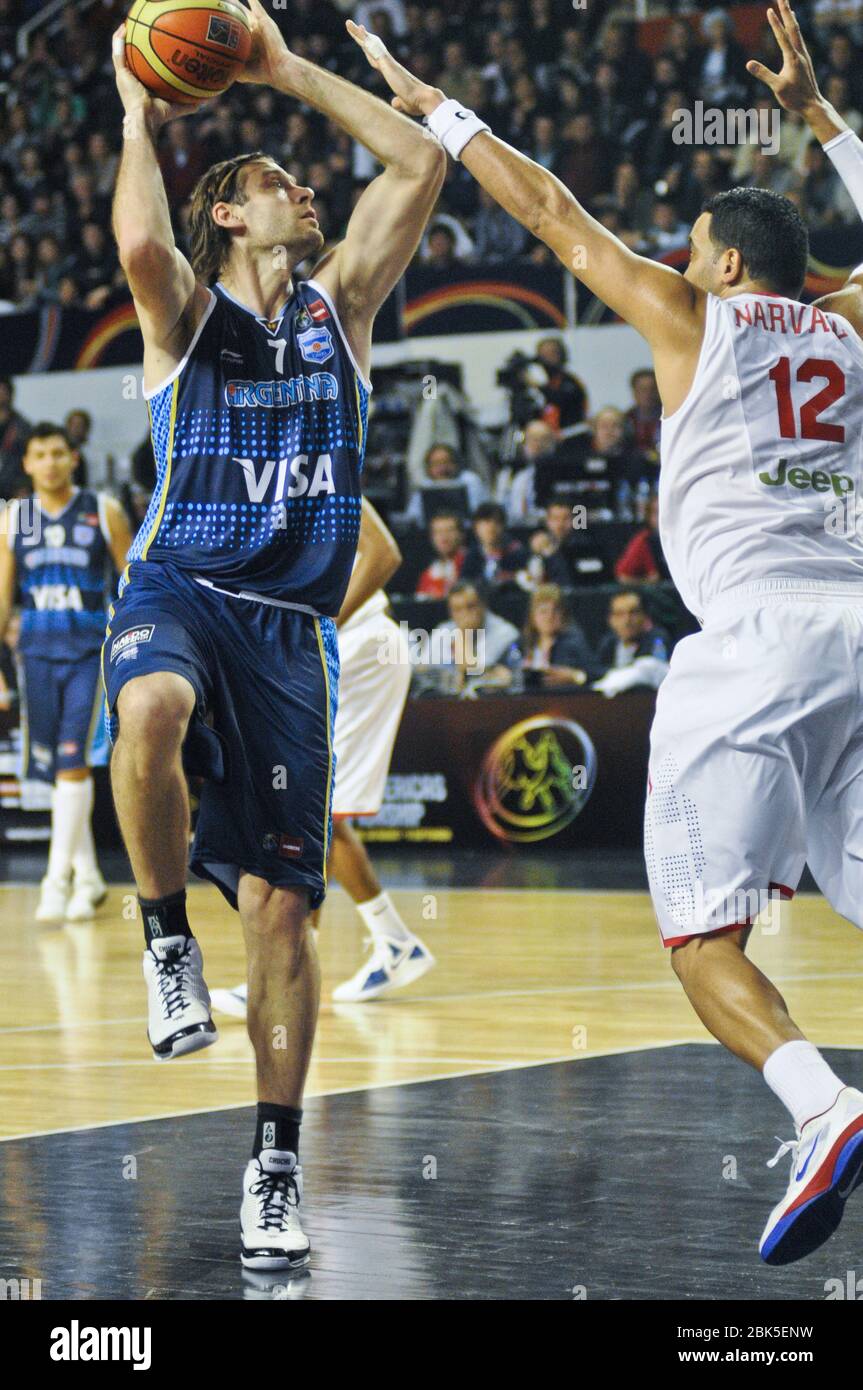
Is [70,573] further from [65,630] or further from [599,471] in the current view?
[599,471]

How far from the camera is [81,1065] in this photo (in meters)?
6.27

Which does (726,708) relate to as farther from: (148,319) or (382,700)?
(382,700)

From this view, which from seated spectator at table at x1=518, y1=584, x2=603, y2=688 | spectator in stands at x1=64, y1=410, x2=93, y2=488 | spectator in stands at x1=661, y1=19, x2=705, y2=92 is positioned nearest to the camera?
seated spectator at table at x1=518, y1=584, x2=603, y2=688

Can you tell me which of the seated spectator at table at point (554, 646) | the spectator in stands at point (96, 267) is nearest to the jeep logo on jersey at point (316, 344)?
the seated spectator at table at point (554, 646)

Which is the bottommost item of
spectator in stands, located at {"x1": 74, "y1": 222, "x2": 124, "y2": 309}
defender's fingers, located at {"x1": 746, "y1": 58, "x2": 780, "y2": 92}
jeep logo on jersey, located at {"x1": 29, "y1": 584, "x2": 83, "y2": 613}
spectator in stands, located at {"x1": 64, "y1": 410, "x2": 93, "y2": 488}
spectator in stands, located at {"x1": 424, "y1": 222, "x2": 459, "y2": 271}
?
jeep logo on jersey, located at {"x1": 29, "y1": 584, "x2": 83, "y2": 613}

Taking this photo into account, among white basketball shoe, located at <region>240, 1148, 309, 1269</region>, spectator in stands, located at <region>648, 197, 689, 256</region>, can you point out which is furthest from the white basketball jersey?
spectator in stands, located at <region>648, 197, 689, 256</region>

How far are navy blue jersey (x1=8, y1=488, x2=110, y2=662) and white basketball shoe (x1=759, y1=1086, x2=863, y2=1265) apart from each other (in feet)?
26.1

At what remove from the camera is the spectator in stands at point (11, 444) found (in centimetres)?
1678

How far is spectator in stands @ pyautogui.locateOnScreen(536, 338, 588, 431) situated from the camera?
15.1 metres

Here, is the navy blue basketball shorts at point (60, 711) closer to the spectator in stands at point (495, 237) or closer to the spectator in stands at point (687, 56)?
the spectator in stands at point (495, 237)

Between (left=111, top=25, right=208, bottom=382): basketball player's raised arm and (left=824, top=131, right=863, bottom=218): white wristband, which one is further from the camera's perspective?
(left=824, top=131, right=863, bottom=218): white wristband

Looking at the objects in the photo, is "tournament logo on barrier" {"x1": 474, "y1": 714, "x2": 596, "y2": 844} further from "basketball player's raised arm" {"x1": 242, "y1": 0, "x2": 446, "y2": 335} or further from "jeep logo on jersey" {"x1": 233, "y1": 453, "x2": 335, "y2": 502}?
"jeep logo on jersey" {"x1": 233, "y1": 453, "x2": 335, "y2": 502}

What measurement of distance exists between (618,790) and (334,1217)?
853cm
